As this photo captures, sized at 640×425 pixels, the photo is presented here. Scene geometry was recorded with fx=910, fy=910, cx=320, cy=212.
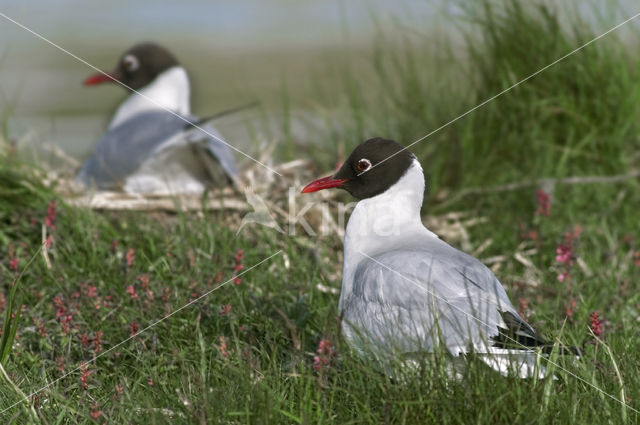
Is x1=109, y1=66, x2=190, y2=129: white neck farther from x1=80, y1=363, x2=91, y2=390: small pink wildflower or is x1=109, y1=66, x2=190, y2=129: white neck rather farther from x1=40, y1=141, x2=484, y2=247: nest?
x1=80, y1=363, x2=91, y2=390: small pink wildflower

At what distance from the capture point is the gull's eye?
3.42 meters

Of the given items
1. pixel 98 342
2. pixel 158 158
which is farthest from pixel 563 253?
pixel 158 158

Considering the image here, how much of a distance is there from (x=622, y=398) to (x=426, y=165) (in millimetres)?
3293

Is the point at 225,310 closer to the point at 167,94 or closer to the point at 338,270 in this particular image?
the point at 338,270

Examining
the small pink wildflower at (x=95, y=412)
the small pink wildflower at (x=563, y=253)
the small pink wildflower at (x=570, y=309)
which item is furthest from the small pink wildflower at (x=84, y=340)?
the small pink wildflower at (x=563, y=253)

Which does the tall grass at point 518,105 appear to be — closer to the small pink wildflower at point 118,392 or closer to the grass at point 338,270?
the grass at point 338,270

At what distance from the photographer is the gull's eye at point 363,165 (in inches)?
135

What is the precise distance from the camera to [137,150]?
6043mm

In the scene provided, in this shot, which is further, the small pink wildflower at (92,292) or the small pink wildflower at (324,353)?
the small pink wildflower at (92,292)

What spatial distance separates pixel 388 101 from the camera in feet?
21.1

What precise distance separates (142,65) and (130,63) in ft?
0.30

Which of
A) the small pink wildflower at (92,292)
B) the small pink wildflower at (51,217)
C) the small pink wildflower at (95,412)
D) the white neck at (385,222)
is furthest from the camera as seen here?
the small pink wildflower at (51,217)

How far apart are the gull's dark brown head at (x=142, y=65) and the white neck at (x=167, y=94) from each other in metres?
0.05

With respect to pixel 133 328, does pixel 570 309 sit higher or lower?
lower
